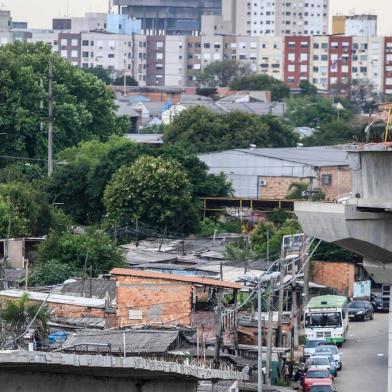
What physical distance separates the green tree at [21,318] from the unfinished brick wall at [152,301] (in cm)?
194

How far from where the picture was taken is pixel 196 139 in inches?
2613

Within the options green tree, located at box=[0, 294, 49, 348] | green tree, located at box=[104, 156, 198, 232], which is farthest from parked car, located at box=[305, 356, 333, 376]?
green tree, located at box=[104, 156, 198, 232]

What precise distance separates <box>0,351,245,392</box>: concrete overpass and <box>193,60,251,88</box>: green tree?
425 ft

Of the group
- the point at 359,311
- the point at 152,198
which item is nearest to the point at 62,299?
the point at 359,311

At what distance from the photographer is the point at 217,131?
67.2 meters

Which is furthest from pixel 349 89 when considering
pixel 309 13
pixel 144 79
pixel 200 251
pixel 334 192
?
pixel 200 251

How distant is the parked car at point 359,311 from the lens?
1513 inches

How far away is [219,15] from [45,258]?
147358 millimetres

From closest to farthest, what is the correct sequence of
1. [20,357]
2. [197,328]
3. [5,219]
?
[20,357] → [197,328] → [5,219]

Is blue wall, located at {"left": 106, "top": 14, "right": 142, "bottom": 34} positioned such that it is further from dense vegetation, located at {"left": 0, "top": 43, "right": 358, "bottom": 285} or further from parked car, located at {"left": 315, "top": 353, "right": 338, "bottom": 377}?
parked car, located at {"left": 315, "top": 353, "right": 338, "bottom": 377}

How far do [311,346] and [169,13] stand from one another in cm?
15339

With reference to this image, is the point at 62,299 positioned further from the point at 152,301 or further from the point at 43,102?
the point at 43,102

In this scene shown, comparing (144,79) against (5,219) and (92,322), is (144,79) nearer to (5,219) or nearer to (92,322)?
(5,219)

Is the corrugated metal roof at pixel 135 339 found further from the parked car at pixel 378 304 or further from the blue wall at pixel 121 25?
the blue wall at pixel 121 25
